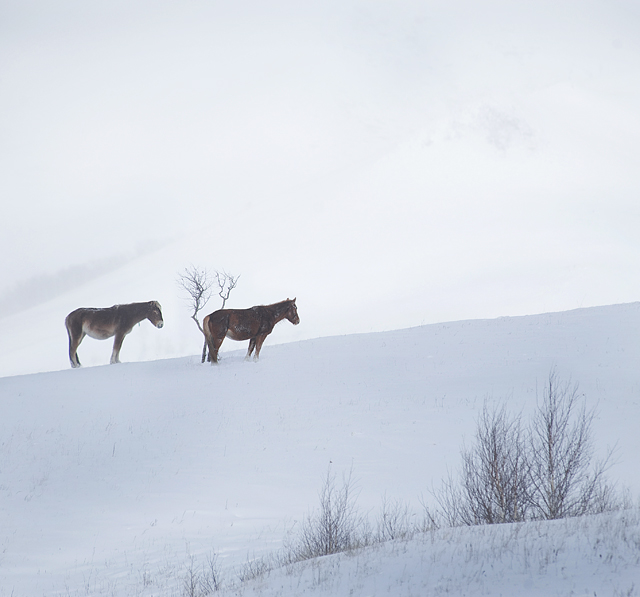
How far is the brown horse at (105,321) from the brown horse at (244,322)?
402 centimetres

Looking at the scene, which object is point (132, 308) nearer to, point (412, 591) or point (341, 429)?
point (341, 429)

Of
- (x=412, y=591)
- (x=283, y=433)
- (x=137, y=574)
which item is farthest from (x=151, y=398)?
(x=412, y=591)

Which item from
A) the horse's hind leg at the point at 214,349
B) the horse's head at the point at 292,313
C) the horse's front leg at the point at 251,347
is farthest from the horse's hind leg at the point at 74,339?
the horse's head at the point at 292,313

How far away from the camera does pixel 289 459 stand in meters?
16.2

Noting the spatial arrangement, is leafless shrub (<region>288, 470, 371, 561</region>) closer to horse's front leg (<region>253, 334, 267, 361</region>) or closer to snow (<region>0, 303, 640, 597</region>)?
snow (<region>0, 303, 640, 597</region>)

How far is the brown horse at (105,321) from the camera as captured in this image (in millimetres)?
28797

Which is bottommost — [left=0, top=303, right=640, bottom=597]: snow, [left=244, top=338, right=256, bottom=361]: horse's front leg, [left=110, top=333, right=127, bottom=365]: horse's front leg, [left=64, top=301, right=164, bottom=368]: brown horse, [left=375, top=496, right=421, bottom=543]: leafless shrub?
[left=375, top=496, right=421, bottom=543]: leafless shrub

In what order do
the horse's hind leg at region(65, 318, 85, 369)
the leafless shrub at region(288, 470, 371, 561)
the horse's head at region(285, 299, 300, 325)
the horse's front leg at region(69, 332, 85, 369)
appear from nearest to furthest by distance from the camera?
1. the leafless shrub at region(288, 470, 371, 561)
2. the horse's head at region(285, 299, 300, 325)
3. the horse's hind leg at region(65, 318, 85, 369)
4. the horse's front leg at region(69, 332, 85, 369)

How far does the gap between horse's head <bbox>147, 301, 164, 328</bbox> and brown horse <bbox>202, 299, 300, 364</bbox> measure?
3647mm

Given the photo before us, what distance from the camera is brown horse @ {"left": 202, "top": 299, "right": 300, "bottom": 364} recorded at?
86.9ft

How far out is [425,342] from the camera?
29125mm

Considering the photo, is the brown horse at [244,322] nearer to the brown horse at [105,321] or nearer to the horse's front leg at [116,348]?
the brown horse at [105,321]

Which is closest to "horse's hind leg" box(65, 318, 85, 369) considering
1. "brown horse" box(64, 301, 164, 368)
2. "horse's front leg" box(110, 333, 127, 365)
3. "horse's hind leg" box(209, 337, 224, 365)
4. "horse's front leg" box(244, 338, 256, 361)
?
"brown horse" box(64, 301, 164, 368)

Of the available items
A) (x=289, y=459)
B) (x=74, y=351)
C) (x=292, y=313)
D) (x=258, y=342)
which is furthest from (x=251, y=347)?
(x=289, y=459)
